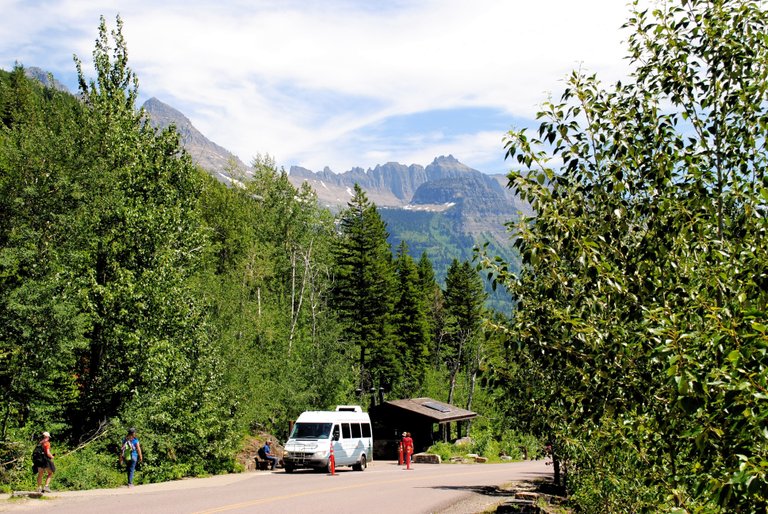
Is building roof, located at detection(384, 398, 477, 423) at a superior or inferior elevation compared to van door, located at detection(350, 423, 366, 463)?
inferior

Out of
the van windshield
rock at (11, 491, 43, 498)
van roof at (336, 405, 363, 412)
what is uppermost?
rock at (11, 491, 43, 498)

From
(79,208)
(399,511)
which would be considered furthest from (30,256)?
(399,511)

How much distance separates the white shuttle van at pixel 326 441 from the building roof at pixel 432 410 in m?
16.1

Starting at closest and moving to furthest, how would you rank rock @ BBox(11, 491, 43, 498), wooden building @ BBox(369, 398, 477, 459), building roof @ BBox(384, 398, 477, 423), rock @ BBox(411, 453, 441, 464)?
rock @ BBox(11, 491, 43, 498) → rock @ BBox(411, 453, 441, 464) → building roof @ BBox(384, 398, 477, 423) → wooden building @ BBox(369, 398, 477, 459)

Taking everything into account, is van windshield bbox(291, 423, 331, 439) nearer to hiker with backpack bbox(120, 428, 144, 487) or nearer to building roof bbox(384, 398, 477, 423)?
hiker with backpack bbox(120, 428, 144, 487)

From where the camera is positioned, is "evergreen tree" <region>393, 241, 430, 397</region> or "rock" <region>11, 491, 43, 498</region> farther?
"evergreen tree" <region>393, 241, 430, 397</region>

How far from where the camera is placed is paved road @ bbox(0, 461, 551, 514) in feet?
48.9

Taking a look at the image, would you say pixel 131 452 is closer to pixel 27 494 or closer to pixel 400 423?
pixel 27 494

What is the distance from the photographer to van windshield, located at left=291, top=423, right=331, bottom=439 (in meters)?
28.6

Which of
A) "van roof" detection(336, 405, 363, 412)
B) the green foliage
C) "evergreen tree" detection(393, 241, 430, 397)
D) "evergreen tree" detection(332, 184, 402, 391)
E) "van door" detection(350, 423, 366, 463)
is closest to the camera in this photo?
the green foliage

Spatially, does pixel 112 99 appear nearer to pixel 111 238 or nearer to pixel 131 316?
pixel 111 238

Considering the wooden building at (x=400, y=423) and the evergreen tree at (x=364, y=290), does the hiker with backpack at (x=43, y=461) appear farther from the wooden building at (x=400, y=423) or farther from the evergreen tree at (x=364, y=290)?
the evergreen tree at (x=364, y=290)

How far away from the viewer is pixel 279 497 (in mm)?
17562

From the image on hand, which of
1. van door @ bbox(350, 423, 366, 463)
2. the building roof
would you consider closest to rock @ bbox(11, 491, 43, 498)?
van door @ bbox(350, 423, 366, 463)
